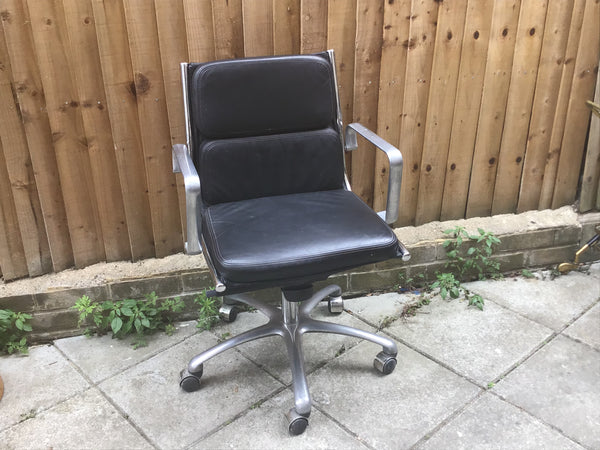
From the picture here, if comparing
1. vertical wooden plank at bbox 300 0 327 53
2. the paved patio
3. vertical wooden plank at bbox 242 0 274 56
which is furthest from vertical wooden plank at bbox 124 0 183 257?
vertical wooden plank at bbox 300 0 327 53

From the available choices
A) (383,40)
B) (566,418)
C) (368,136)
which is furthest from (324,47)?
(566,418)

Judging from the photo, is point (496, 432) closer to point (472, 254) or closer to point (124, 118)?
point (472, 254)

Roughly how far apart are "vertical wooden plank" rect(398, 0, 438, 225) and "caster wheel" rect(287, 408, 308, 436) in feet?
3.82

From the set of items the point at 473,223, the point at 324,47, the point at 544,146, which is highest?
the point at 324,47

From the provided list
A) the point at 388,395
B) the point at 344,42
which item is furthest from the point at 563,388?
the point at 344,42

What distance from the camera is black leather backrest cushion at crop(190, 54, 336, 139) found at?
199 centimetres

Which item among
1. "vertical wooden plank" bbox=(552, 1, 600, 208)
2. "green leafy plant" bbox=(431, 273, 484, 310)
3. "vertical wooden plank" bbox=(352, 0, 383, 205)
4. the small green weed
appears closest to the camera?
"vertical wooden plank" bbox=(352, 0, 383, 205)

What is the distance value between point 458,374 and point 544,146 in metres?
1.23

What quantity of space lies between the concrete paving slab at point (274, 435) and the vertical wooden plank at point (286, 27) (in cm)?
138

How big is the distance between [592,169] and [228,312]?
186 cm

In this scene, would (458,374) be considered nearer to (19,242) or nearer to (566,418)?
(566,418)

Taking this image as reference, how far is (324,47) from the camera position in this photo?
234 cm

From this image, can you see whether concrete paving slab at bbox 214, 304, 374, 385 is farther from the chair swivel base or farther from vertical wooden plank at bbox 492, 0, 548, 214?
vertical wooden plank at bbox 492, 0, 548, 214

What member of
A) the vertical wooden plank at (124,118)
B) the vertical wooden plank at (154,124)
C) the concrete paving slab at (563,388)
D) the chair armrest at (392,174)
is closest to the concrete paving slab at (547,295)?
the concrete paving slab at (563,388)
